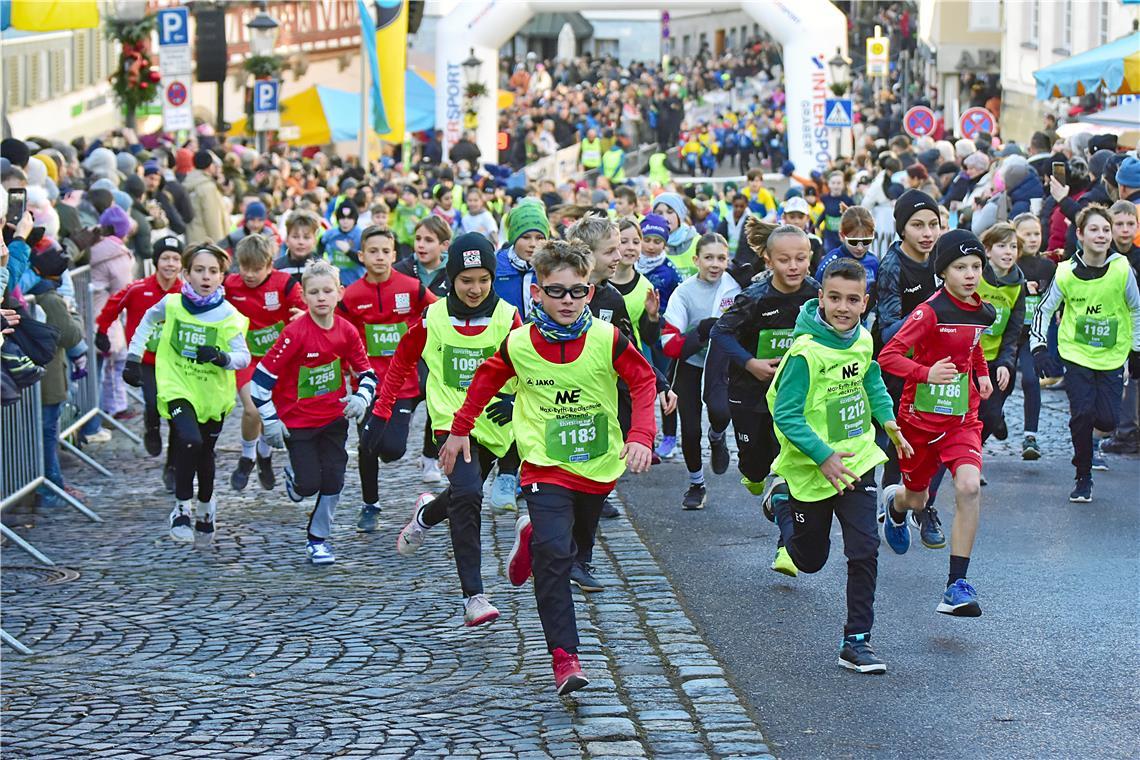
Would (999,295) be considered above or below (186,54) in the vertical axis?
below

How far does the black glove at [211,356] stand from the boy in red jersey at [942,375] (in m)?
3.71

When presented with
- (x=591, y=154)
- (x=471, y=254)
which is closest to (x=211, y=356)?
(x=471, y=254)

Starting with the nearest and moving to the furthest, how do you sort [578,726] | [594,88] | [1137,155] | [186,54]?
1. [578,726]
2. [1137,155]
3. [186,54]
4. [594,88]

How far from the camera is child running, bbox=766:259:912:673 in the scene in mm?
7930

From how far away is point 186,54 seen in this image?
87.6 ft

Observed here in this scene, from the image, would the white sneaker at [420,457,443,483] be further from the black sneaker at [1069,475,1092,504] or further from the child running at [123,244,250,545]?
→ the black sneaker at [1069,475,1092,504]

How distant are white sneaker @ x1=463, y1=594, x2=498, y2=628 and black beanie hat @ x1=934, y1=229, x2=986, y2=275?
267cm

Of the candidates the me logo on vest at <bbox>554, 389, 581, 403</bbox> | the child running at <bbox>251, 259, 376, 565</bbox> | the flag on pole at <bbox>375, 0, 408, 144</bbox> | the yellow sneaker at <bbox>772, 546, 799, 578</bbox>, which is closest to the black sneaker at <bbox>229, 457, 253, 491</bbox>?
the child running at <bbox>251, 259, 376, 565</bbox>

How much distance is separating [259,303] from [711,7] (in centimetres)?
2612

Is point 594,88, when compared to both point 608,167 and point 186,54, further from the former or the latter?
point 186,54

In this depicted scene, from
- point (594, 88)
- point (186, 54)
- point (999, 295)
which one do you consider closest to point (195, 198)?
point (186, 54)

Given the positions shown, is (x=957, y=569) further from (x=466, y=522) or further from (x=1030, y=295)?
(x=1030, y=295)

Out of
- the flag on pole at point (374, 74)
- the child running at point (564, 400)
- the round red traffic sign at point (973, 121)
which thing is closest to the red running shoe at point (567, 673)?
the child running at point (564, 400)

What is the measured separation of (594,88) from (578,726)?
57.4 meters
